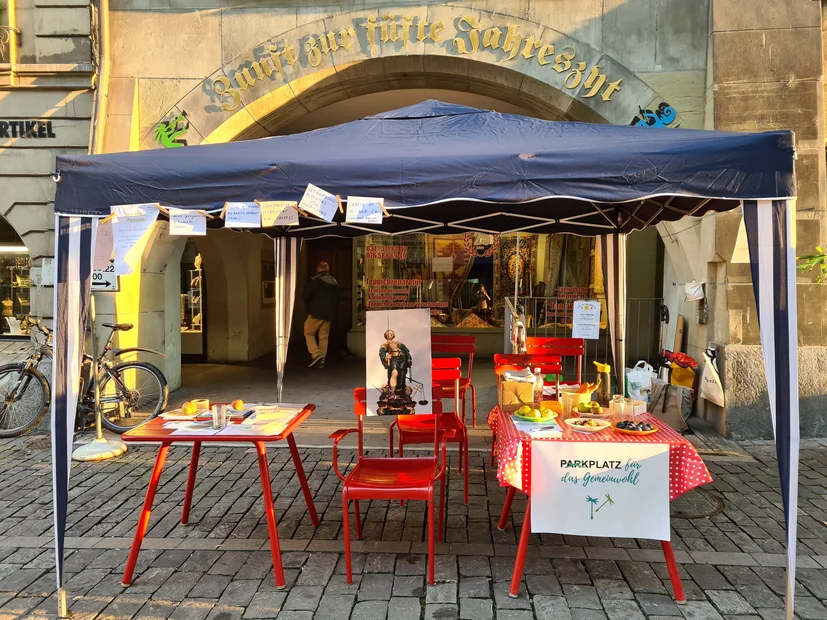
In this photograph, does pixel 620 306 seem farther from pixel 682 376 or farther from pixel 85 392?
pixel 85 392

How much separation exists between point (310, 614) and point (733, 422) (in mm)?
4991

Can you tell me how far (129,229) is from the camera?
130 inches

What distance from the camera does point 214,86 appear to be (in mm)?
7055

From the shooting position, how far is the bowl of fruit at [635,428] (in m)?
3.24

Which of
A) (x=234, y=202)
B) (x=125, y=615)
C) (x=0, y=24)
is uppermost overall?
(x=0, y=24)

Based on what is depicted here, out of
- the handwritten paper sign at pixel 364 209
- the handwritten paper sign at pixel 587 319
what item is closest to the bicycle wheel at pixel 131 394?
the handwritten paper sign at pixel 364 209

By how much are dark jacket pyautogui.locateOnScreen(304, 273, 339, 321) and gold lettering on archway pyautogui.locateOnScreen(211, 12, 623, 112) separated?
3.47 metres

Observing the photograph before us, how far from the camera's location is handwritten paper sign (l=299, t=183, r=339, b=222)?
3211mm

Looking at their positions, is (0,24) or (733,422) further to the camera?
(0,24)

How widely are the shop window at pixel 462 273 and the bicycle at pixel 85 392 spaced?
16.6ft

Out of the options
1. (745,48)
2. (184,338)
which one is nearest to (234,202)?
(745,48)

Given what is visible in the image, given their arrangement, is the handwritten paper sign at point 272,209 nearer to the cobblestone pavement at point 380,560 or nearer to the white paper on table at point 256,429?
the white paper on table at point 256,429

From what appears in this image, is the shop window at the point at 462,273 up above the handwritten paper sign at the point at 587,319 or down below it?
above

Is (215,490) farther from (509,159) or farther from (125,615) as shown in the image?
(509,159)
